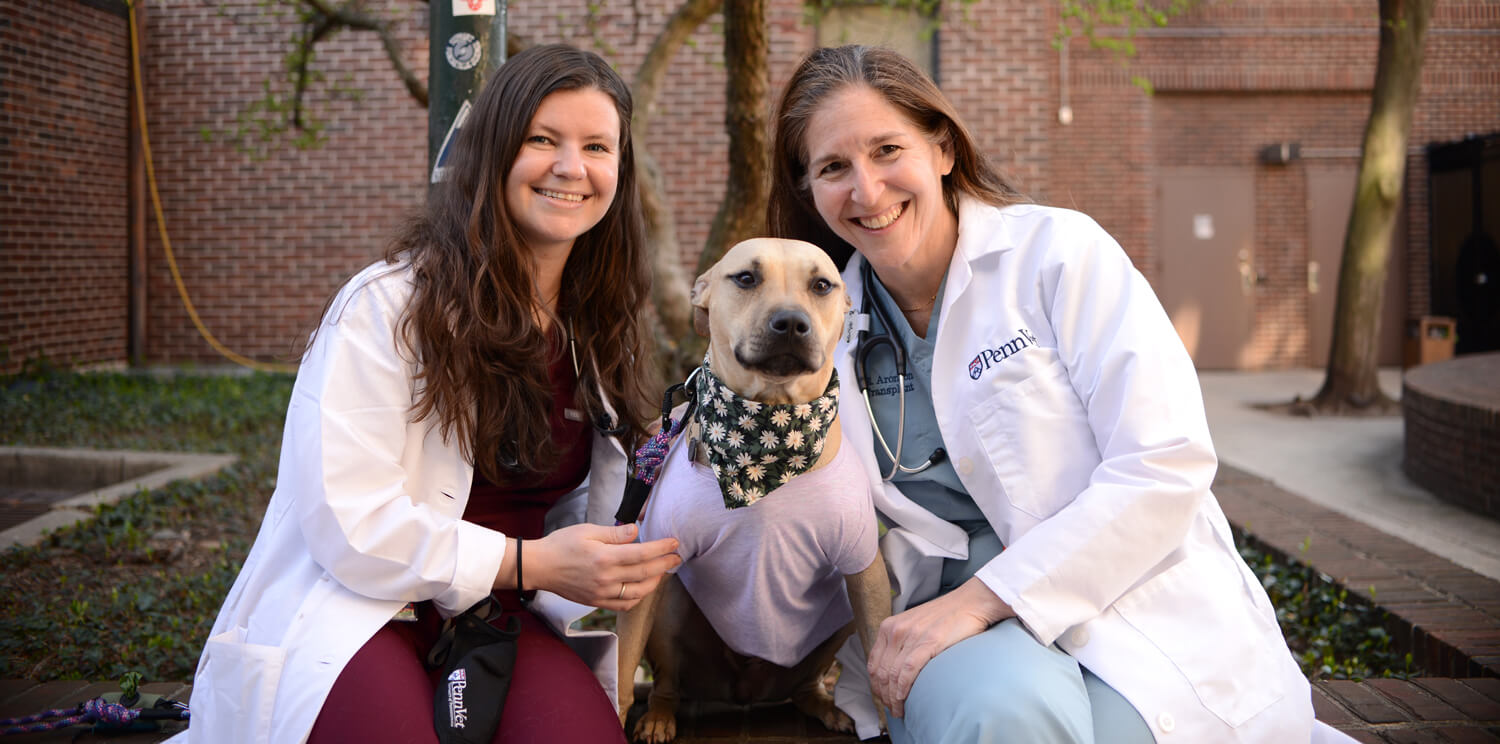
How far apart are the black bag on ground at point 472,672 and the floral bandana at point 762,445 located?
0.55 metres

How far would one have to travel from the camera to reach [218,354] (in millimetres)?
9711

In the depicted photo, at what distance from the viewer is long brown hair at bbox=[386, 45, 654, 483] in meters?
1.97

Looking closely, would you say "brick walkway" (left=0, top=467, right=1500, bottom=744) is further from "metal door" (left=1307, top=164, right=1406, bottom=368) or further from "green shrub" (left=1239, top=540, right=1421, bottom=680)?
"metal door" (left=1307, top=164, right=1406, bottom=368)

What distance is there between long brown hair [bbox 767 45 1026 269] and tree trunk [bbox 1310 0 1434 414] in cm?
757

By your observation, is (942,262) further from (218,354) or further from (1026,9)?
(218,354)

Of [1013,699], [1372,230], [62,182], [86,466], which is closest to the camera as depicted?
[1013,699]

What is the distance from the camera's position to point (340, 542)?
1.79 meters

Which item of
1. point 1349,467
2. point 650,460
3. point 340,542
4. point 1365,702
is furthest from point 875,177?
point 1349,467

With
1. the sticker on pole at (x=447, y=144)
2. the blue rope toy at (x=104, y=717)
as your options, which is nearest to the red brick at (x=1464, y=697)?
the sticker on pole at (x=447, y=144)

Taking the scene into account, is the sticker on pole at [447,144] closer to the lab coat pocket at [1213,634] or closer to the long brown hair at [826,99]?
the long brown hair at [826,99]

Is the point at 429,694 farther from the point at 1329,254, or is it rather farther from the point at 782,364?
the point at 1329,254

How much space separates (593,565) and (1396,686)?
2.20 meters

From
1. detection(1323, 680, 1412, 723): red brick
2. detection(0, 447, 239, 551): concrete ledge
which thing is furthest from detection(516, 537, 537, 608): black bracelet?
detection(0, 447, 239, 551): concrete ledge

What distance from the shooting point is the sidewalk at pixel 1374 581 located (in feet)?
7.83
